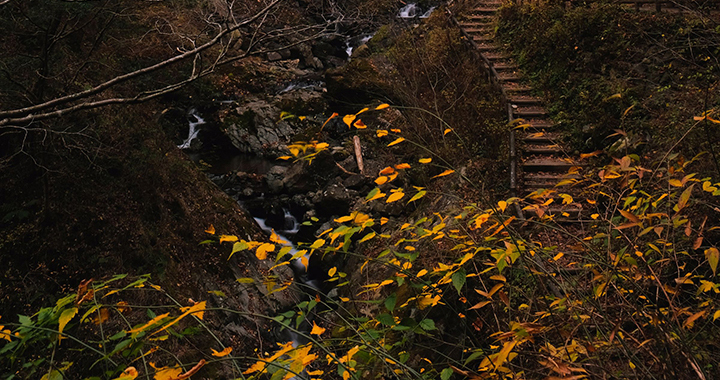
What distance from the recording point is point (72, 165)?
6.89 metres

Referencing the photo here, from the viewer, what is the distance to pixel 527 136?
6840 millimetres

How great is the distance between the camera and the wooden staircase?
23.5 ft

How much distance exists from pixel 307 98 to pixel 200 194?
6585 millimetres

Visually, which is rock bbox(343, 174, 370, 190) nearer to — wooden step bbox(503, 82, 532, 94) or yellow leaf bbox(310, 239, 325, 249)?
wooden step bbox(503, 82, 532, 94)

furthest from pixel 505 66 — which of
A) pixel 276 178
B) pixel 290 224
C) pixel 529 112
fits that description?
pixel 290 224

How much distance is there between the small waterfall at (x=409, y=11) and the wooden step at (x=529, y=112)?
10667 millimetres

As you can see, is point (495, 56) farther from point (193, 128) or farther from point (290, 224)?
point (193, 128)

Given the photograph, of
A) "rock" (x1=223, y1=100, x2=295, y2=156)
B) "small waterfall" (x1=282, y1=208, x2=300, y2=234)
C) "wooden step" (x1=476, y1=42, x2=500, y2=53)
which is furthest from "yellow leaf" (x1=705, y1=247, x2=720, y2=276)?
"wooden step" (x1=476, y1=42, x2=500, y2=53)

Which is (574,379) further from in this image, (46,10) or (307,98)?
(307,98)

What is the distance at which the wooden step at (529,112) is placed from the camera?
970 centimetres

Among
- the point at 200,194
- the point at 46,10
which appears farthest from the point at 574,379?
the point at 200,194

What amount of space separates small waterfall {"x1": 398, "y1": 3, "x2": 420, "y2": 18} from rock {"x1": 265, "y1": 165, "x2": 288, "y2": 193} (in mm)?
10951

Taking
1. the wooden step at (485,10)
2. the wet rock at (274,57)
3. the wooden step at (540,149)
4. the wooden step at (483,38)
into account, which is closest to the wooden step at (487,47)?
the wooden step at (483,38)

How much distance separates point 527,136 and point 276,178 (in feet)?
24.4
